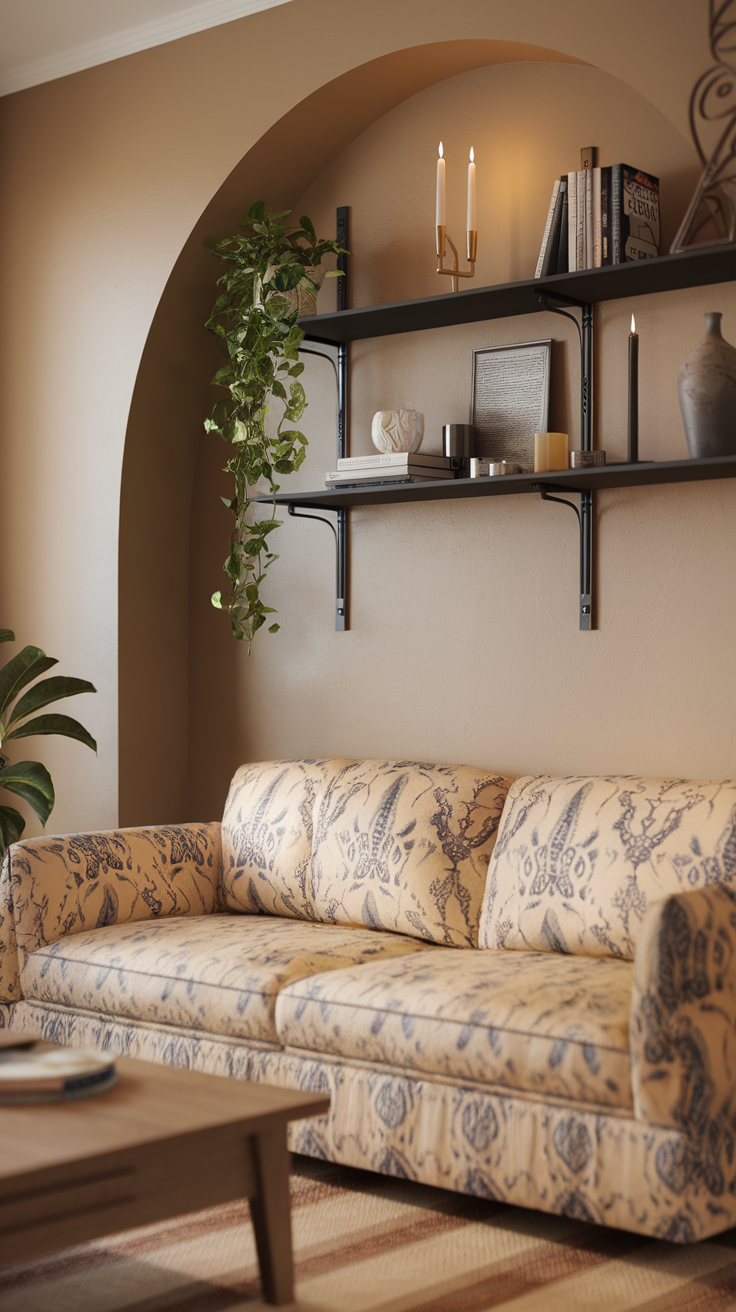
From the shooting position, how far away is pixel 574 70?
347cm

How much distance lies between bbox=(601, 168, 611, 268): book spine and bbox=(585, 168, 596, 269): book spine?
30 millimetres

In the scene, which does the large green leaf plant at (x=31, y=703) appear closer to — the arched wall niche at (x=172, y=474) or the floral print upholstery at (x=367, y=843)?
the arched wall niche at (x=172, y=474)

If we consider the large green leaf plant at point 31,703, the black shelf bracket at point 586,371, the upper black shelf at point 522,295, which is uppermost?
the upper black shelf at point 522,295

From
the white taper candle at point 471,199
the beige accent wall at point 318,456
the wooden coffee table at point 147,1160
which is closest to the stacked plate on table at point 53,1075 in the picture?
the wooden coffee table at point 147,1160

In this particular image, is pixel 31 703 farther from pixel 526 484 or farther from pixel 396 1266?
pixel 396 1266

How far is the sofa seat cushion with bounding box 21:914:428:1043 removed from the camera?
2.86 m

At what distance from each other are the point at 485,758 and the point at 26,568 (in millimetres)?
1719

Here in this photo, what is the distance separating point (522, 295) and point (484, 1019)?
179 cm

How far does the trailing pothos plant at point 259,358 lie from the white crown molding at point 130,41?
0.59 meters

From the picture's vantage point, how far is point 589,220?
3.22 meters

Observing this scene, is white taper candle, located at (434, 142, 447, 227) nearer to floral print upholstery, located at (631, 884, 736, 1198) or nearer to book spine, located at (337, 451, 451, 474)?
book spine, located at (337, 451, 451, 474)

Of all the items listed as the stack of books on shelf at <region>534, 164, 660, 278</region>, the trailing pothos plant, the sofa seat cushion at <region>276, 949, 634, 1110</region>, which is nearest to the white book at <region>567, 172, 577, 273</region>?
the stack of books on shelf at <region>534, 164, 660, 278</region>

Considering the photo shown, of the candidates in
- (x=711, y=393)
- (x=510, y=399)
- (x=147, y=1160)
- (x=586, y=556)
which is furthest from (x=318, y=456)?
(x=147, y=1160)

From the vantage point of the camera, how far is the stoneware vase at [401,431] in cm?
361
